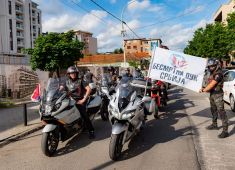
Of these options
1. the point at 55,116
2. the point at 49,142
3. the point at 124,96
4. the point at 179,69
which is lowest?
the point at 49,142

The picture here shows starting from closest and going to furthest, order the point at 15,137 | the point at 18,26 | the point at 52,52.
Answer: the point at 15,137 → the point at 52,52 → the point at 18,26

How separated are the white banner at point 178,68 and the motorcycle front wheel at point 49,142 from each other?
2.85 m

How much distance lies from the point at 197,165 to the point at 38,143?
12.1 feet

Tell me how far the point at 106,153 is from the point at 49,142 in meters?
1.12

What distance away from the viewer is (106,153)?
6188mm

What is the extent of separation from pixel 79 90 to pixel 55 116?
4.56 feet

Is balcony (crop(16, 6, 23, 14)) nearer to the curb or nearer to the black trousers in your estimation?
the curb

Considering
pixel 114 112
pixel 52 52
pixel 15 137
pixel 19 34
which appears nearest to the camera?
pixel 114 112

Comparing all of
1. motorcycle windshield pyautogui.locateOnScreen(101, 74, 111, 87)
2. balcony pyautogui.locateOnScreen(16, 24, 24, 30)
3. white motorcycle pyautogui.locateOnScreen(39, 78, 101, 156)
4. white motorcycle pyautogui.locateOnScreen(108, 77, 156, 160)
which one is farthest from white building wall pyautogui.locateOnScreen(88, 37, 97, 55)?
white motorcycle pyautogui.locateOnScreen(108, 77, 156, 160)

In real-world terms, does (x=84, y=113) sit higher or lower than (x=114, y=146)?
higher

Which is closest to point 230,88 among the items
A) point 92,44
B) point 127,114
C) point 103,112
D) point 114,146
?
point 103,112

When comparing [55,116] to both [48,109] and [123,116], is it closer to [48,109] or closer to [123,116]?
[48,109]

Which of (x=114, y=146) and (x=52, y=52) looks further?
(x=52, y=52)

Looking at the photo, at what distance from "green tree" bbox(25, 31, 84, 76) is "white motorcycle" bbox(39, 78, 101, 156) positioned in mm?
5822
